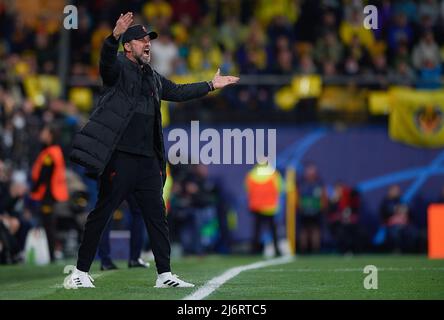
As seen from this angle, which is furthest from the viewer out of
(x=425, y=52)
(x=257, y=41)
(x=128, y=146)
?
(x=257, y=41)

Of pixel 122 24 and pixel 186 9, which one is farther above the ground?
pixel 186 9

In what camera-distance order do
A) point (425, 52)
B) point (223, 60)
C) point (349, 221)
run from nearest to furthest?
point (349, 221)
point (223, 60)
point (425, 52)

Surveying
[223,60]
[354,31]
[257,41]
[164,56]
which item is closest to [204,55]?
[223,60]

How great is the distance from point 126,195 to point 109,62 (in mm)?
1194

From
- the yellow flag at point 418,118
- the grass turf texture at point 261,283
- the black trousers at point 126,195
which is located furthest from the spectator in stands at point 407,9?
the black trousers at point 126,195

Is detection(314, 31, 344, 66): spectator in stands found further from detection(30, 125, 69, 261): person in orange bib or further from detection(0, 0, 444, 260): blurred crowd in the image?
detection(30, 125, 69, 261): person in orange bib

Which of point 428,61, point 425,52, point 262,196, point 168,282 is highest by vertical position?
point 425,52

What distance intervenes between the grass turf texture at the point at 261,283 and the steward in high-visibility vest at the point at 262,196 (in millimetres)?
7706

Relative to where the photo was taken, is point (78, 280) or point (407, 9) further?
point (407, 9)

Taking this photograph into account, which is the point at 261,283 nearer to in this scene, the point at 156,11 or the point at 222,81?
the point at 222,81

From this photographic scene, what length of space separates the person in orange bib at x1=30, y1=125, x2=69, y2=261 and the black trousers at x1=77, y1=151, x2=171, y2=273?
7.37m

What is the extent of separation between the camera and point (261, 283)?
38.4ft

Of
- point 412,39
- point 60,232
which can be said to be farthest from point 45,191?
point 412,39
